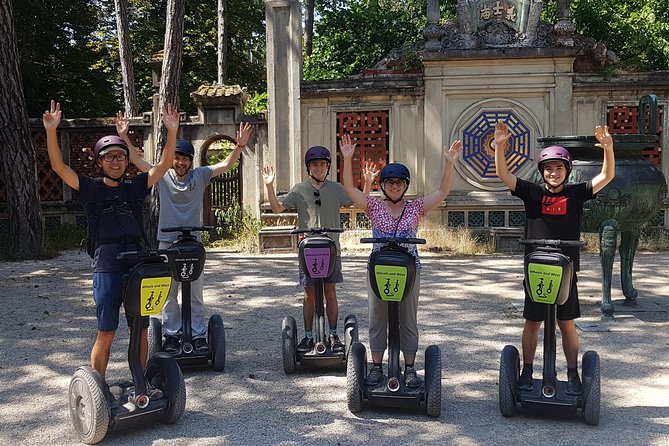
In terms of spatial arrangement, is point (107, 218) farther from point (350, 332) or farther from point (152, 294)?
point (350, 332)

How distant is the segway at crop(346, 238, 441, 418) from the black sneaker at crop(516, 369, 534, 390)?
0.50 meters

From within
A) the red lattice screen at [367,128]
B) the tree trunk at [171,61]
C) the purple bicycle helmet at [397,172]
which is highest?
the tree trunk at [171,61]

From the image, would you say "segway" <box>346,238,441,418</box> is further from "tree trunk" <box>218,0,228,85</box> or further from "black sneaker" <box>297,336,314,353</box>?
"tree trunk" <box>218,0,228,85</box>

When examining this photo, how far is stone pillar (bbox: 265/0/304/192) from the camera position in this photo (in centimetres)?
1170

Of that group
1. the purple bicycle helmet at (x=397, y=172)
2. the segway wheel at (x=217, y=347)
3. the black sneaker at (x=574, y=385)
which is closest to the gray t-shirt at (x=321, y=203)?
the purple bicycle helmet at (x=397, y=172)

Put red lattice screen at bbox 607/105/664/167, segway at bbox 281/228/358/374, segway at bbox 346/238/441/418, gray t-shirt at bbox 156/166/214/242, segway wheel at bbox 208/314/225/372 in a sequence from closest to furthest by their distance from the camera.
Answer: segway at bbox 346/238/441/418 → segway at bbox 281/228/358/374 → segway wheel at bbox 208/314/225/372 → gray t-shirt at bbox 156/166/214/242 → red lattice screen at bbox 607/105/664/167

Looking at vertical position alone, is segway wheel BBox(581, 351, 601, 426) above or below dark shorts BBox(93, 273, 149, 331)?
below

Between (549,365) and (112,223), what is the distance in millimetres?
2702

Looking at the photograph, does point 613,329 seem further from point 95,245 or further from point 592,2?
point 592,2

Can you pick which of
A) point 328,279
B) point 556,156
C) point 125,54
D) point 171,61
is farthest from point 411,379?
point 125,54

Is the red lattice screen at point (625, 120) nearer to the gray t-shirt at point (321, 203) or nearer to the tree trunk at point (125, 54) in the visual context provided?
the gray t-shirt at point (321, 203)

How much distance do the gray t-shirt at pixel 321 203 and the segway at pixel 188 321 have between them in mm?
692

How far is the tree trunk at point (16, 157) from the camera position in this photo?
10781mm

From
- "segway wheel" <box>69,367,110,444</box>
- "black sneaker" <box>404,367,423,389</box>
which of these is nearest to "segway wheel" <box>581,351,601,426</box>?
"black sneaker" <box>404,367,423,389</box>
